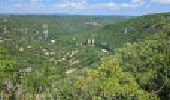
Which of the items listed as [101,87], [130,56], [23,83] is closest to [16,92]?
[23,83]

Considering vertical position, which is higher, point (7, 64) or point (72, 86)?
point (72, 86)

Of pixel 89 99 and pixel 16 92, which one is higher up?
pixel 89 99

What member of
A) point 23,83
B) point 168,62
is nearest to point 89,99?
point 168,62

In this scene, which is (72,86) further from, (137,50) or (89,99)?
(137,50)

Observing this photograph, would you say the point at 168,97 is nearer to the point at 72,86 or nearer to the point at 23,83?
the point at 72,86

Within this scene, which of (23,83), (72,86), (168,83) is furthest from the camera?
(23,83)

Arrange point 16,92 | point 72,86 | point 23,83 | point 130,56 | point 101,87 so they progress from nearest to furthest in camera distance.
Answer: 1. point 101,87
2. point 72,86
3. point 130,56
4. point 16,92
5. point 23,83

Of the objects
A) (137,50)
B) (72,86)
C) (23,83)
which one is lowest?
(23,83)

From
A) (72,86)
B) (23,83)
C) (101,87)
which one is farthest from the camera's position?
(23,83)

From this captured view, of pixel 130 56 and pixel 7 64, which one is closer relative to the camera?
pixel 130 56
